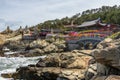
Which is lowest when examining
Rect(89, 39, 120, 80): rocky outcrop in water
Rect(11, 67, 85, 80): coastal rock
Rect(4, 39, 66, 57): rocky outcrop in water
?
Rect(4, 39, 66, 57): rocky outcrop in water

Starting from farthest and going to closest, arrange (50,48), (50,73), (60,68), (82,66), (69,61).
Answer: (50,48) → (60,68) → (69,61) → (50,73) → (82,66)

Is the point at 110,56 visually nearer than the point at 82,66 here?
Yes

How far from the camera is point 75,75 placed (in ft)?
101

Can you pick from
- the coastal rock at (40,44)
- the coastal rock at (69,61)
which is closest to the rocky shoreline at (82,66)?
the coastal rock at (69,61)

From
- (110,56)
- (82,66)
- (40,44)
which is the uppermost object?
(110,56)

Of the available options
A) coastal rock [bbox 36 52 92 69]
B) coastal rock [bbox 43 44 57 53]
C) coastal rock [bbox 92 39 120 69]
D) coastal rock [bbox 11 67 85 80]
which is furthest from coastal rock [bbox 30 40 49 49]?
coastal rock [bbox 92 39 120 69]

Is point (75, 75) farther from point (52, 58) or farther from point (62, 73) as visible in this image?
point (52, 58)

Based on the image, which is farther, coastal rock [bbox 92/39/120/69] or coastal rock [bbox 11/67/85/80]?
coastal rock [bbox 11/67/85/80]

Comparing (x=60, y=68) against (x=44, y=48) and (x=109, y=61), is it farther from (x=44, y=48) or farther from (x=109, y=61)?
(x=44, y=48)

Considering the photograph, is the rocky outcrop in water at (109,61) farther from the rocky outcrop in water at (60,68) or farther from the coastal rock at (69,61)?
the coastal rock at (69,61)

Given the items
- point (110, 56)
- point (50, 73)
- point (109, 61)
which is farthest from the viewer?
point (50, 73)

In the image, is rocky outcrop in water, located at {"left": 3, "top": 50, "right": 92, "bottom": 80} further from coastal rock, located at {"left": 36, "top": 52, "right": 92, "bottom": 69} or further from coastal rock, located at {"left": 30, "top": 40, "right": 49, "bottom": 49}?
coastal rock, located at {"left": 30, "top": 40, "right": 49, "bottom": 49}

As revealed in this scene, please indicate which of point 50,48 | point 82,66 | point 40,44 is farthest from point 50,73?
point 40,44

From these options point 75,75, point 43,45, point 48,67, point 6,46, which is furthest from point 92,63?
point 6,46
